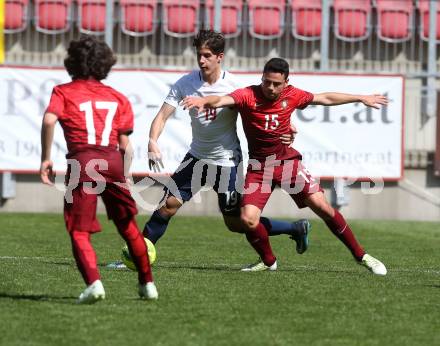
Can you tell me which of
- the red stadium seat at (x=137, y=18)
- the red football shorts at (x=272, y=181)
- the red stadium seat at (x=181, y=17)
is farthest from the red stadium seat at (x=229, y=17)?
the red football shorts at (x=272, y=181)

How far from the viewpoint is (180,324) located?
6.93 m

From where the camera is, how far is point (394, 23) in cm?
1969

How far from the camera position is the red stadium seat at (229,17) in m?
19.3

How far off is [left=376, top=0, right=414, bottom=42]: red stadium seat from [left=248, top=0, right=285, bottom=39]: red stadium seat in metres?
1.63

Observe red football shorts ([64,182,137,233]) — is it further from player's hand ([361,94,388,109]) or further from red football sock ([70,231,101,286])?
player's hand ([361,94,388,109])

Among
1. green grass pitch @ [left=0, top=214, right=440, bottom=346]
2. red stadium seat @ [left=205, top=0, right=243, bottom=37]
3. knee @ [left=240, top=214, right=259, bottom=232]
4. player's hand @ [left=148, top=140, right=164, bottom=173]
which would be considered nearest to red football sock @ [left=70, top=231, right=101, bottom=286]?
green grass pitch @ [left=0, top=214, right=440, bottom=346]

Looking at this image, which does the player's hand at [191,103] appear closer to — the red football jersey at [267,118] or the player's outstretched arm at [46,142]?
the red football jersey at [267,118]

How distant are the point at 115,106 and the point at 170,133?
32.3 ft

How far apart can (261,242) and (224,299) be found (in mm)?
2027

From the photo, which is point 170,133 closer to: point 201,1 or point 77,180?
point 201,1

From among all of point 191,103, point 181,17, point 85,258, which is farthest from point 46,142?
point 181,17

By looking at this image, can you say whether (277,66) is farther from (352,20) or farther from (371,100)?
(352,20)

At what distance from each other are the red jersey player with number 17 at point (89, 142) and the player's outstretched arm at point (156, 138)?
163 cm

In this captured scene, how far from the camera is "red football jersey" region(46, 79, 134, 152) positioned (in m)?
7.55
